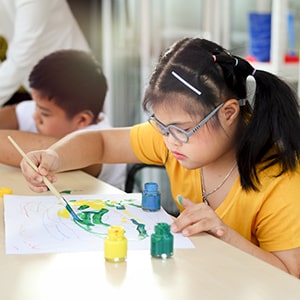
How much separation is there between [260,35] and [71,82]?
0.90 meters

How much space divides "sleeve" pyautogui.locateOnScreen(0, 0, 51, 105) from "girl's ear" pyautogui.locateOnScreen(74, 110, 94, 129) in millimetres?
779

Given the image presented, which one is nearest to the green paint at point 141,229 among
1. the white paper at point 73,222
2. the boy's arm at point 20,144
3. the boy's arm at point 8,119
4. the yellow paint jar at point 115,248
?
the white paper at point 73,222

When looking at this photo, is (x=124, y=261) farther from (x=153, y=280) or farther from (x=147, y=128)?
(x=147, y=128)

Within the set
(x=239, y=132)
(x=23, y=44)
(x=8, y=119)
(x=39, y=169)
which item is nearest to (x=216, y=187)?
(x=239, y=132)

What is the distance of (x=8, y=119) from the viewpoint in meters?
2.06

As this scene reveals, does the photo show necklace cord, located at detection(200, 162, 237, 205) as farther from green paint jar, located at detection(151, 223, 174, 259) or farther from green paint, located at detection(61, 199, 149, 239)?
green paint jar, located at detection(151, 223, 174, 259)

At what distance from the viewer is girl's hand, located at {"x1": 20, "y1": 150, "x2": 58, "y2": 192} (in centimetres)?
128

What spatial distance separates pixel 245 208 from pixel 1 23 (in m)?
1.82

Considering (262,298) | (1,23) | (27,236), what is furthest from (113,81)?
(262,298)

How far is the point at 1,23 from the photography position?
273 cm

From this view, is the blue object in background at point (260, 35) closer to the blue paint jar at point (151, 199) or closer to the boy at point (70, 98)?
the boy at point (70, 98)

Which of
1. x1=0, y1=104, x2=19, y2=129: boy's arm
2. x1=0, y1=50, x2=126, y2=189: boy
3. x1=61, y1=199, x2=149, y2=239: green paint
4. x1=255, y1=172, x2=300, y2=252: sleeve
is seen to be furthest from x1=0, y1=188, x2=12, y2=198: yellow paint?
x1=0, y1=104, x2=19, y2=129: boy's arm

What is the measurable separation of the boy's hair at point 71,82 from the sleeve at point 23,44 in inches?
24.5

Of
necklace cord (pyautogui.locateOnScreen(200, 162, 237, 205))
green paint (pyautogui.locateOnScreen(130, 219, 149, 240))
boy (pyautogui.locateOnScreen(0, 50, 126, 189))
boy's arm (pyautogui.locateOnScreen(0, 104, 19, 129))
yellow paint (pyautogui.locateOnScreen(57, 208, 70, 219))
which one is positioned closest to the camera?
green paint (pyautogui.locateOnScreen(130, 219, 149, 240))
